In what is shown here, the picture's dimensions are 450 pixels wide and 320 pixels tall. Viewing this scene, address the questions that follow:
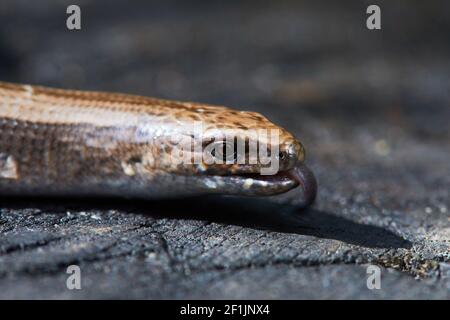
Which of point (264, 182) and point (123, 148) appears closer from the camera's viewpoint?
point (264, 182)

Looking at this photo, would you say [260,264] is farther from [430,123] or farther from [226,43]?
[226,43]

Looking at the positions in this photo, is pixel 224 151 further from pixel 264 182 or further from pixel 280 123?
pixel 280 123

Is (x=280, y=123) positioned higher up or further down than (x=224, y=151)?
further down

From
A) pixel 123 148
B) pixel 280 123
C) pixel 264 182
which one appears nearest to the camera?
pixel 264 182

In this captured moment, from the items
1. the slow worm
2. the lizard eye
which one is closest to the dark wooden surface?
the slow worm

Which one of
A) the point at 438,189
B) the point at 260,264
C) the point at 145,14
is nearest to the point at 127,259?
the point at 260,264

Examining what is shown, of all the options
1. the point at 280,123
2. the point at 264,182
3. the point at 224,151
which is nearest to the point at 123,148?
the point at 224,151

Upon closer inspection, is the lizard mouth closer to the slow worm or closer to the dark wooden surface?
the slow worm
